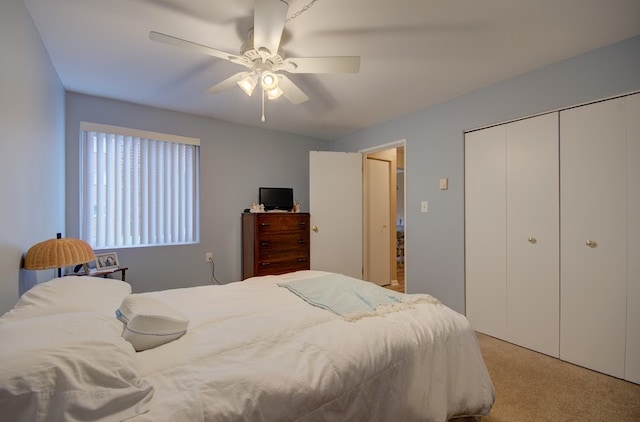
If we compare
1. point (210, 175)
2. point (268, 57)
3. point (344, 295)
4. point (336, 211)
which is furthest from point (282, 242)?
point (268, 57)

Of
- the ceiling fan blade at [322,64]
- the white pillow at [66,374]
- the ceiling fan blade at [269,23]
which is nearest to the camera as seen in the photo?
the white pillow at [66,374]

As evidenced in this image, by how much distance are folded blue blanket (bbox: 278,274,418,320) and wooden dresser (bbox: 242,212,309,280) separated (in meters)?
1.42

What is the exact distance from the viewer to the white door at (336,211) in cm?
386

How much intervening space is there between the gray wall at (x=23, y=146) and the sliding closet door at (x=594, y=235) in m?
3.55

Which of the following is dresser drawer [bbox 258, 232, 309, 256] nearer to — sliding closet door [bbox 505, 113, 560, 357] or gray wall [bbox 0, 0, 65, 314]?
gray wall [bbox 0, 0, 65, 314]

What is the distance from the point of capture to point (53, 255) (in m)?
1.59

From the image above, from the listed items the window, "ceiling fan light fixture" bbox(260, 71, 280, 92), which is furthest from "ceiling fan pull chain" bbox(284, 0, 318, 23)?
the window

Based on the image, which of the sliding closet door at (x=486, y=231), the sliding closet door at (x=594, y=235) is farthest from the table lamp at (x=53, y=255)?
the sliding closet door at (x=594, y=235)

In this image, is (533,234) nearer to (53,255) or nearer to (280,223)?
(280,223)

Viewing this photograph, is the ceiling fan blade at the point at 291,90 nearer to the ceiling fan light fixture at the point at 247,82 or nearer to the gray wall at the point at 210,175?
the ceiling fan light fixture at the point at 247,82

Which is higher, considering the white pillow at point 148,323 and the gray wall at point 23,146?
the gray wall at point 23,146

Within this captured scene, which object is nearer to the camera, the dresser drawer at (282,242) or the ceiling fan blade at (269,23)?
the ceiling fan blade at (269,23)

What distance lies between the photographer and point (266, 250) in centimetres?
345

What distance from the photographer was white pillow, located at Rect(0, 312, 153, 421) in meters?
0.65
